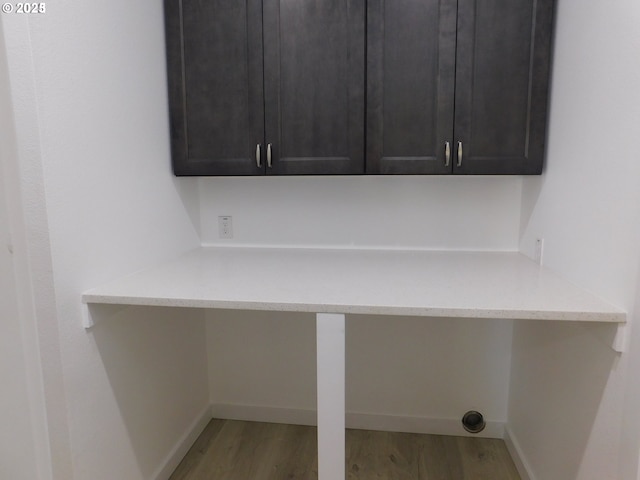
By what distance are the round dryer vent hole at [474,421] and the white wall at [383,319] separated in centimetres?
3

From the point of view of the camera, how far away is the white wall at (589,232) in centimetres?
109

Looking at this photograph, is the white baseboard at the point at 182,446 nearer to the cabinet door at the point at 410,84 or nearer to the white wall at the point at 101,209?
the white wall at the point at 101,209

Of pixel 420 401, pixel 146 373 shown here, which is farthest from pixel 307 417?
pixel 146 373

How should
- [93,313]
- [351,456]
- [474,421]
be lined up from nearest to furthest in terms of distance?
[93,313] < [351,456] < [474,421]

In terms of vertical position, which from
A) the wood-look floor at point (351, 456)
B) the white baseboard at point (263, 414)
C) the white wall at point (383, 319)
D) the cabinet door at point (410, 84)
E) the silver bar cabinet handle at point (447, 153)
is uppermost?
the cabinet door at point (410, 84)

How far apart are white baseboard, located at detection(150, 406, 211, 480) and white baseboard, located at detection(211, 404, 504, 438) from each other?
0.10 m

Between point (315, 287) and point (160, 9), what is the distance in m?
1.34

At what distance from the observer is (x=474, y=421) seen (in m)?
2.10

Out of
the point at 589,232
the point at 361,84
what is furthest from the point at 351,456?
the point at 361,84

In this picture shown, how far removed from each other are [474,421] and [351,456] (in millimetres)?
642

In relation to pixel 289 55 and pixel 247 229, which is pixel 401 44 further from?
pixel 247 229

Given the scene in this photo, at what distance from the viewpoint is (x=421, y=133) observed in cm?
171

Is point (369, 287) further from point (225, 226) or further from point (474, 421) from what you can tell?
point (474, 421)

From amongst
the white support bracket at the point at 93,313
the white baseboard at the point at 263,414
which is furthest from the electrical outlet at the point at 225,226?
the white baseboard at the point at 263,414
